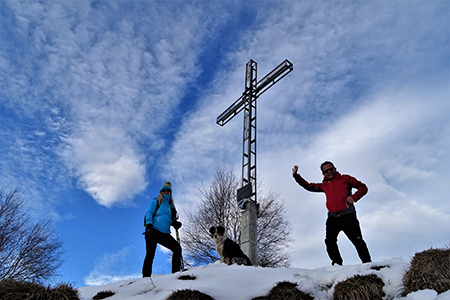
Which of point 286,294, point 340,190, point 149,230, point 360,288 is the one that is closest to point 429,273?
point 360,288

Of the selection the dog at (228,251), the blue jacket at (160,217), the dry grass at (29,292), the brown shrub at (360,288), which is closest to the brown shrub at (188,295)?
the dry grass at (29,292)

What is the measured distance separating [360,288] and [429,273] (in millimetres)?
648

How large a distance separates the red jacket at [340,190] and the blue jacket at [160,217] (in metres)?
2.81

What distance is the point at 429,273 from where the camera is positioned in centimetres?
279

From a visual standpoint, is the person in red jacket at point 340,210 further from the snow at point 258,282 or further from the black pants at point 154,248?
the black pants at point 154,248

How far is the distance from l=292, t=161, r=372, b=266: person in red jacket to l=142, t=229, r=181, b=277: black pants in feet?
8.47

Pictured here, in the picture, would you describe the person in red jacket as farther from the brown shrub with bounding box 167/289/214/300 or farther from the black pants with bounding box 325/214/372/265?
the brown shrub with bounding box 167/289/214/300

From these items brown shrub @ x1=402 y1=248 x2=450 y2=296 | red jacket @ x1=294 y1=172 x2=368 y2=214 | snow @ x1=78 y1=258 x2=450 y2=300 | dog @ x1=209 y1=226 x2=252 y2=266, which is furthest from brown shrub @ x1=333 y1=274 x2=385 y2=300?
dog @ x1=209 y1=226 x2=252 y2=266

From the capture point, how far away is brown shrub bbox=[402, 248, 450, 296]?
2.70m

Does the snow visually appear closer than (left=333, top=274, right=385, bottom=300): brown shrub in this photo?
No

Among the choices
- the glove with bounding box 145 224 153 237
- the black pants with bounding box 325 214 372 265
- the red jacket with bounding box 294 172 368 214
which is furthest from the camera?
the glove with bounding box 145 224 153 237

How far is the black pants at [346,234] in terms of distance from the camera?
14.4 ft

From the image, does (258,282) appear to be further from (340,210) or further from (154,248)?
(154,248)

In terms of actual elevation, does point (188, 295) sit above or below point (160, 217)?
below
